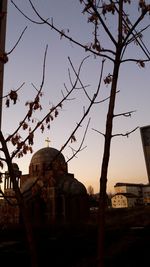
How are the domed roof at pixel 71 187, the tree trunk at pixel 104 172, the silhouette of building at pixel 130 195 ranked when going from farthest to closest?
the silhouette of building at pixel 130 195
the domed roof at pixel 71 187
the tree trunk at pixel 104 172

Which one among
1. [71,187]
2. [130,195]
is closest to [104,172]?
[71,187]

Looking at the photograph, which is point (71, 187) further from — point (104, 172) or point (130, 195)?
point (130, 195)

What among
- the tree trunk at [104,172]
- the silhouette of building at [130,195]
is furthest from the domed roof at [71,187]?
the silhouette of building at [130,195]

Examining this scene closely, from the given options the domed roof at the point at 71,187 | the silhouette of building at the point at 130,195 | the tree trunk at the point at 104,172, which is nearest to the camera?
the tree trunk at the point at 104,172

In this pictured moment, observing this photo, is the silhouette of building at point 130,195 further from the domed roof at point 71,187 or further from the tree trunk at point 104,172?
the tree trunk at point 104,172

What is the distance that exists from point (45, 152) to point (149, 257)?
3307 centimetres

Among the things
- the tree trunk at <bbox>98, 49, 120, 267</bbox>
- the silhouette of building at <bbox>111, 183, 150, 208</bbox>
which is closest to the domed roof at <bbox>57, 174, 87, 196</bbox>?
the tree trunk at <bbox>98, 49, 120, 267</bbox>

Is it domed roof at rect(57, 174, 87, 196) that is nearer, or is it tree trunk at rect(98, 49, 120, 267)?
tree trunk at rect(98, 49, 120, 267)

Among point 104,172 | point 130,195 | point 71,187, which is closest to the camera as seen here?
point 104,172

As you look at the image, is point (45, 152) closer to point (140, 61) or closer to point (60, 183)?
point (60, 183)

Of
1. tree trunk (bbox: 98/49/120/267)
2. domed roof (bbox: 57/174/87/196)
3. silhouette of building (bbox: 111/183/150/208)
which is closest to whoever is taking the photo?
tree trunk (bbox: 98/49/120/267)

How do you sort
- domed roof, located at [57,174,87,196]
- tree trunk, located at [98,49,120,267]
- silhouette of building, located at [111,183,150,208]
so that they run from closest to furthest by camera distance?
tree trunk, located at [98,49,120,267]
domed roof, located at [57,174,87,196]
silhouette of building, located at [111,183,150,208]

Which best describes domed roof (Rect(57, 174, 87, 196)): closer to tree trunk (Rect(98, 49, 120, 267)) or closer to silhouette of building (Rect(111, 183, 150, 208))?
tree trunk (Rect(98, 49, 120, 267))

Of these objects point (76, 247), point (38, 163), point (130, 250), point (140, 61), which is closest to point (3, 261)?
point (76, 247)
